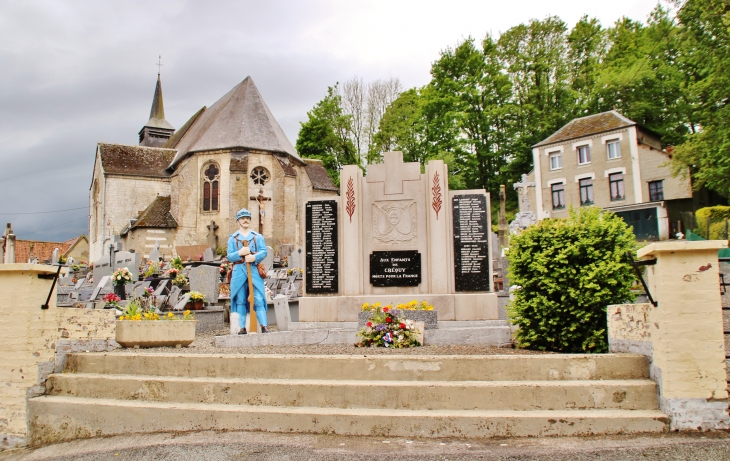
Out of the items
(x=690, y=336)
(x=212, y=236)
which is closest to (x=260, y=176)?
(x=212, y=236)

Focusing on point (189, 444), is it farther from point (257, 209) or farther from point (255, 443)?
point (257, 209)

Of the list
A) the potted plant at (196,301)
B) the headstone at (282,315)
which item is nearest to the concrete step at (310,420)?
the headstone at (282,315)

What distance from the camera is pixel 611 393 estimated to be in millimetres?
4801

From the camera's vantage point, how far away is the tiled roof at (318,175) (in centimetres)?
4084

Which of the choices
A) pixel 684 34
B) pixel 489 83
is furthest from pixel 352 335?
pixel 489 83

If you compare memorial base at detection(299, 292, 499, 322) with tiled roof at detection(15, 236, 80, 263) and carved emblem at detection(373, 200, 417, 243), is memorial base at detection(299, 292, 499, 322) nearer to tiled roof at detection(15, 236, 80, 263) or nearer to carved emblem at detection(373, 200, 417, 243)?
carved emblem at detection(373, 200, 417, 243)

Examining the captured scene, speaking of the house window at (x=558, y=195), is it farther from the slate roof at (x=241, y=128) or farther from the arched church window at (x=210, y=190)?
the arched church window at (x=210, y=190)

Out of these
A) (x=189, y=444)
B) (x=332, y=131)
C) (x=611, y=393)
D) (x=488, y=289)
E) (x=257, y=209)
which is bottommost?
(x=189, y=444)

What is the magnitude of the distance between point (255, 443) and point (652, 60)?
4173 cm

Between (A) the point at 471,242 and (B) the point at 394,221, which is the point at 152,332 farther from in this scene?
(A) the point at 471,242

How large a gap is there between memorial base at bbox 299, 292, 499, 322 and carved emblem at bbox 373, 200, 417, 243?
112 cm

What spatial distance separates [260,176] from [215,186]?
10.7 feet

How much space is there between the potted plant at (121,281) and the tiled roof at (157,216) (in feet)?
79.0

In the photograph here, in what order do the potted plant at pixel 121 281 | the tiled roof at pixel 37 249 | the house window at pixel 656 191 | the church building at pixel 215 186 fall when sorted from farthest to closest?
the tiled roof at pixel 37 249, the church building at pixel 215 186, the house window at pixel 656 191, the potted plant at pixel 121 281
